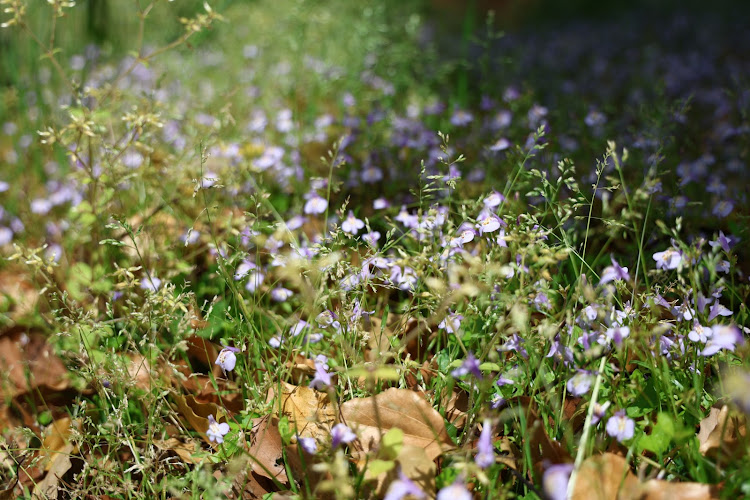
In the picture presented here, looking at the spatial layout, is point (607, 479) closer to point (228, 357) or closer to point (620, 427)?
point (620, 427)

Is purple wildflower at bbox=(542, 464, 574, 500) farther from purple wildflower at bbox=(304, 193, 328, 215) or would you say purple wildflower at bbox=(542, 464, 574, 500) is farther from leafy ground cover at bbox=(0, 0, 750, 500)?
purple wildflower at bbox=(304, 193, 328, 215)

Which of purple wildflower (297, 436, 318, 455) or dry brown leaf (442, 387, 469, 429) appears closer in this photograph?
purple wildflower (297, 436, 318, 455)

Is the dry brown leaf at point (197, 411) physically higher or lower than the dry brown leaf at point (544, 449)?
lower

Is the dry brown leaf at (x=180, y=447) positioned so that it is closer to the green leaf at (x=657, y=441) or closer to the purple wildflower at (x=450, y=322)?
the purple wildflower at (x=450, y=322)

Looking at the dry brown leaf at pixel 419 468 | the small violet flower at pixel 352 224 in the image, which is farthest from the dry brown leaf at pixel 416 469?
the small violet flower at pixel 352 224

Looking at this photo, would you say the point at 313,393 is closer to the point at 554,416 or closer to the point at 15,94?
the point at 554,416

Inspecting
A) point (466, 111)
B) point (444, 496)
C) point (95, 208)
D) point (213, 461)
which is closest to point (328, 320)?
point (213, 461)

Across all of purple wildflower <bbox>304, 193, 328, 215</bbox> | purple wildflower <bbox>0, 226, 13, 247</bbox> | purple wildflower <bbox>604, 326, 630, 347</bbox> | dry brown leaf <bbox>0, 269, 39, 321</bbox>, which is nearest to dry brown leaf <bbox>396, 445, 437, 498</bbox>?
purple wildflower <bbox>604, 326, 630, 347</bbox>
